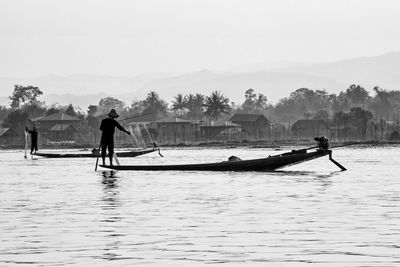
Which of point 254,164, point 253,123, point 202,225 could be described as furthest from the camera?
point 253,123

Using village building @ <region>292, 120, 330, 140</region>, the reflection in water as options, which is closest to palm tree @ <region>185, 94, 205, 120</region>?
village building @ <region>292, 120, 330, 140</region>

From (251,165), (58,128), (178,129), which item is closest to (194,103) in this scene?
(178,129)

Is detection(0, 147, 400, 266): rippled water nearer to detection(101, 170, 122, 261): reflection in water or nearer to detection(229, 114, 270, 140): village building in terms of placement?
detection(101, 170, 122, 261): reflection in water

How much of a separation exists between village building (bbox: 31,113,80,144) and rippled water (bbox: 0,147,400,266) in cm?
12176

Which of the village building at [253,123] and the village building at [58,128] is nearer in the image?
the village building at [58,128]

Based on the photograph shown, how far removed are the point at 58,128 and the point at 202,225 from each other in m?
134

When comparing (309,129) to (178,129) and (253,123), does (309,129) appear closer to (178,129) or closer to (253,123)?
(253,123)

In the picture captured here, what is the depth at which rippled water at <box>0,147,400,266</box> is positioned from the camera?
10609 mm

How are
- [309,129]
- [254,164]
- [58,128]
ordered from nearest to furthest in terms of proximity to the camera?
[254,164] → [58,128] → [309,129]

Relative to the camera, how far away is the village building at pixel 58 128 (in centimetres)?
14562

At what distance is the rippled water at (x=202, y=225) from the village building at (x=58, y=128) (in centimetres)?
12176

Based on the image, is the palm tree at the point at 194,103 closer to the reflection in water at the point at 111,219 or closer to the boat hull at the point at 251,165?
the boat hull at the point at 251,165

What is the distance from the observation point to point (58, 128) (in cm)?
14588

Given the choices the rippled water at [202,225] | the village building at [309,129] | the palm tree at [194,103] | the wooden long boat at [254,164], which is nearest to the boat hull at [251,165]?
the wooden long boat at [254,164]
